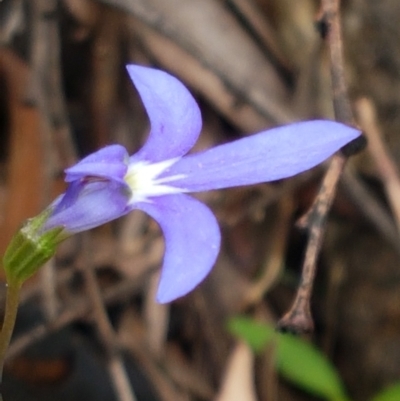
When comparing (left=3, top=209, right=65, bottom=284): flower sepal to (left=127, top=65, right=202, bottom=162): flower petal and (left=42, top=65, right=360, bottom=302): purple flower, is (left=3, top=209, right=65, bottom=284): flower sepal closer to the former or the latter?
(left=42, top=65, right=360, bottom=302): purple flower

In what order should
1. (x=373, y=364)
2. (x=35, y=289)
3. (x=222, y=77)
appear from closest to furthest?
1. (x=222, y=77)
2. (x=35, y=289)
3. (x=373, y=364)

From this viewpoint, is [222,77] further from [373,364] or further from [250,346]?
[373,364]

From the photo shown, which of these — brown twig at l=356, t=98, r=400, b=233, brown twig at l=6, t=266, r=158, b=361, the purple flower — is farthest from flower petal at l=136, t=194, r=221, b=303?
brown twig at l=356, t=98, r=400, b=233

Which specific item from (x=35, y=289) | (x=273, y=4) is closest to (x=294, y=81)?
(x=273, y=4)

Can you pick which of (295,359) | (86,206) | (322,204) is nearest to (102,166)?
(86,206)

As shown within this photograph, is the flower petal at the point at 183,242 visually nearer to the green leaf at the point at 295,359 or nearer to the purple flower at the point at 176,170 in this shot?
the purple flower at the point at 176,170

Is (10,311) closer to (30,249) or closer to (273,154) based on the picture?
(30,249)

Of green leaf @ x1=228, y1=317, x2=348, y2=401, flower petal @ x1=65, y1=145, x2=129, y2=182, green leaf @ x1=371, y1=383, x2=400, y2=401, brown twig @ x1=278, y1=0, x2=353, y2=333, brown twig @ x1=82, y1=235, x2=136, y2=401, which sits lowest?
green leaf @ x1=371, y1=383, x2=400, y2=401
